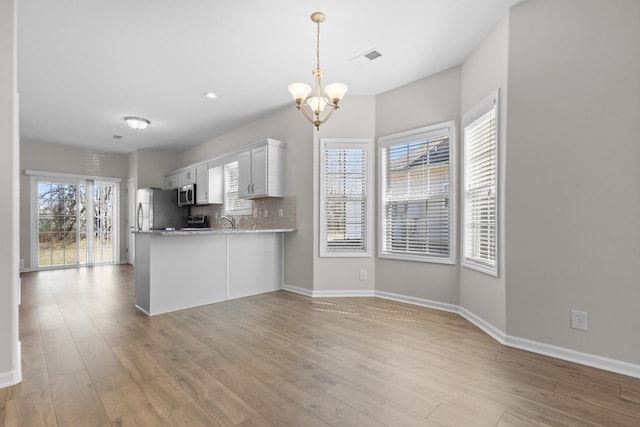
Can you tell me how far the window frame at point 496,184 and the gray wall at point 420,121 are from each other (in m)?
0.15

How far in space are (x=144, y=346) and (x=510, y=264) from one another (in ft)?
10.1

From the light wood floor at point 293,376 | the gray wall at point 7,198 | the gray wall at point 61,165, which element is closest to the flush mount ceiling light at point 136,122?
the gray wall at point 61,165

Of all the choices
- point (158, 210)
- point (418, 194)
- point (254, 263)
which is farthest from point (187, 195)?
point (418, 194)

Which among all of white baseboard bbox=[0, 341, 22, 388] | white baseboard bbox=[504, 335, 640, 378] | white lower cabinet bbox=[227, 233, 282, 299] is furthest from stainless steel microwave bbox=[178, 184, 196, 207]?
white baseboard bbox=[504, 335, 640, 378]

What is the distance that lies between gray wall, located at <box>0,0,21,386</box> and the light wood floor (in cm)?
22

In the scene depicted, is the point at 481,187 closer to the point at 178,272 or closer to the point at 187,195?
the point at 178,272

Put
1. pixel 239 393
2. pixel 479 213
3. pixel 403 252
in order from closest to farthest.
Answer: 1. pixel 239 393
2. pixel 479 213
3. pixel 403 252

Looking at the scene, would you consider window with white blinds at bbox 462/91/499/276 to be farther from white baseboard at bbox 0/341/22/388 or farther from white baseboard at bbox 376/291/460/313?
white baseboard at bbox 0/341/22/388

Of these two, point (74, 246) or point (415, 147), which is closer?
point (415, 147)

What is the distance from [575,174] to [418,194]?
66.0 inches

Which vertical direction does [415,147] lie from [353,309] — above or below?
above

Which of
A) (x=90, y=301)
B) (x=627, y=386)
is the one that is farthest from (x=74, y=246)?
(x=627, y=386)

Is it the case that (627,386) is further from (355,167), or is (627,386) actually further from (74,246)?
(74,246)

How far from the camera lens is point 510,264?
2627mm
